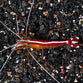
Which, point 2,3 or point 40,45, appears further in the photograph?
point 2,3

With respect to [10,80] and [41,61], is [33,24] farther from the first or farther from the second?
[10,80]

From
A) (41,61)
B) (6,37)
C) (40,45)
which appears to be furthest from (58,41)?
(6,37)

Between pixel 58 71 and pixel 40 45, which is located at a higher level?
pixel 40 45

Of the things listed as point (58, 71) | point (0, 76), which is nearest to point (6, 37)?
point (0, 76)

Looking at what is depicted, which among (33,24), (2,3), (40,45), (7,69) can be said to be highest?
(2,3)

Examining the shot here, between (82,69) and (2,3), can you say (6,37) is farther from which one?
(82,69)

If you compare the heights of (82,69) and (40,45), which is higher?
(40,45)
